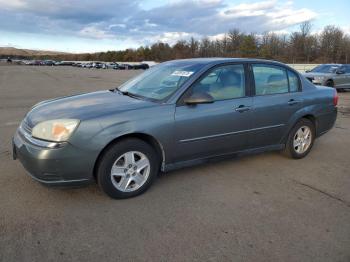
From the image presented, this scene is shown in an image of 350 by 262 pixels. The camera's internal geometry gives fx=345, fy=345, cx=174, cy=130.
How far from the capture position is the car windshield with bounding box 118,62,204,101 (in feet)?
14.4

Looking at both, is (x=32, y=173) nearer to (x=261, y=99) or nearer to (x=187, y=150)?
(x=187, y=150)

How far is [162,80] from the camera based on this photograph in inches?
186

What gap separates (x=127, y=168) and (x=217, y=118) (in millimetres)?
1334

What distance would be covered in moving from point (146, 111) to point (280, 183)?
205 cm

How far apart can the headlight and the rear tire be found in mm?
3420

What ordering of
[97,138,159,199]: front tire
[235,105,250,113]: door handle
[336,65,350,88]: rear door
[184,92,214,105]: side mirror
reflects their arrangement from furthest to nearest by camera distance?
[336,65,350,88]: rear door, [235,105,250,113]: door handle, [184,92,214,105]: side mirror, [97,138,159,199]: front tire

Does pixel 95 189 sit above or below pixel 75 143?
below

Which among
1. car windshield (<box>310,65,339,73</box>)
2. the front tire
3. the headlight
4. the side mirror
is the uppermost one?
car windshield (<box>310,65,339,73</box>)

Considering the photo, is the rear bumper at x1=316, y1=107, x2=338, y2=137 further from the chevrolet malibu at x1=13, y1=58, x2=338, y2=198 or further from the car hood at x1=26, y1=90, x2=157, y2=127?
the car hood at x1=26, y1=90, x2=157, y2=127

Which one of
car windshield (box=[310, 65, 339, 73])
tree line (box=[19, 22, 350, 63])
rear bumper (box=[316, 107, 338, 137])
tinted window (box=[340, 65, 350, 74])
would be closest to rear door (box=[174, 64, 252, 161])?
rear bumper (box=[316, 107, 338, 137])

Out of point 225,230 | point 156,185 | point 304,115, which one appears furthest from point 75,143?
point 304,115

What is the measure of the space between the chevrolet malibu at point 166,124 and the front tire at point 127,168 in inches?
0.4

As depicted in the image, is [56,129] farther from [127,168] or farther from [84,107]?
[127,168]

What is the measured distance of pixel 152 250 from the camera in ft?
9.74
